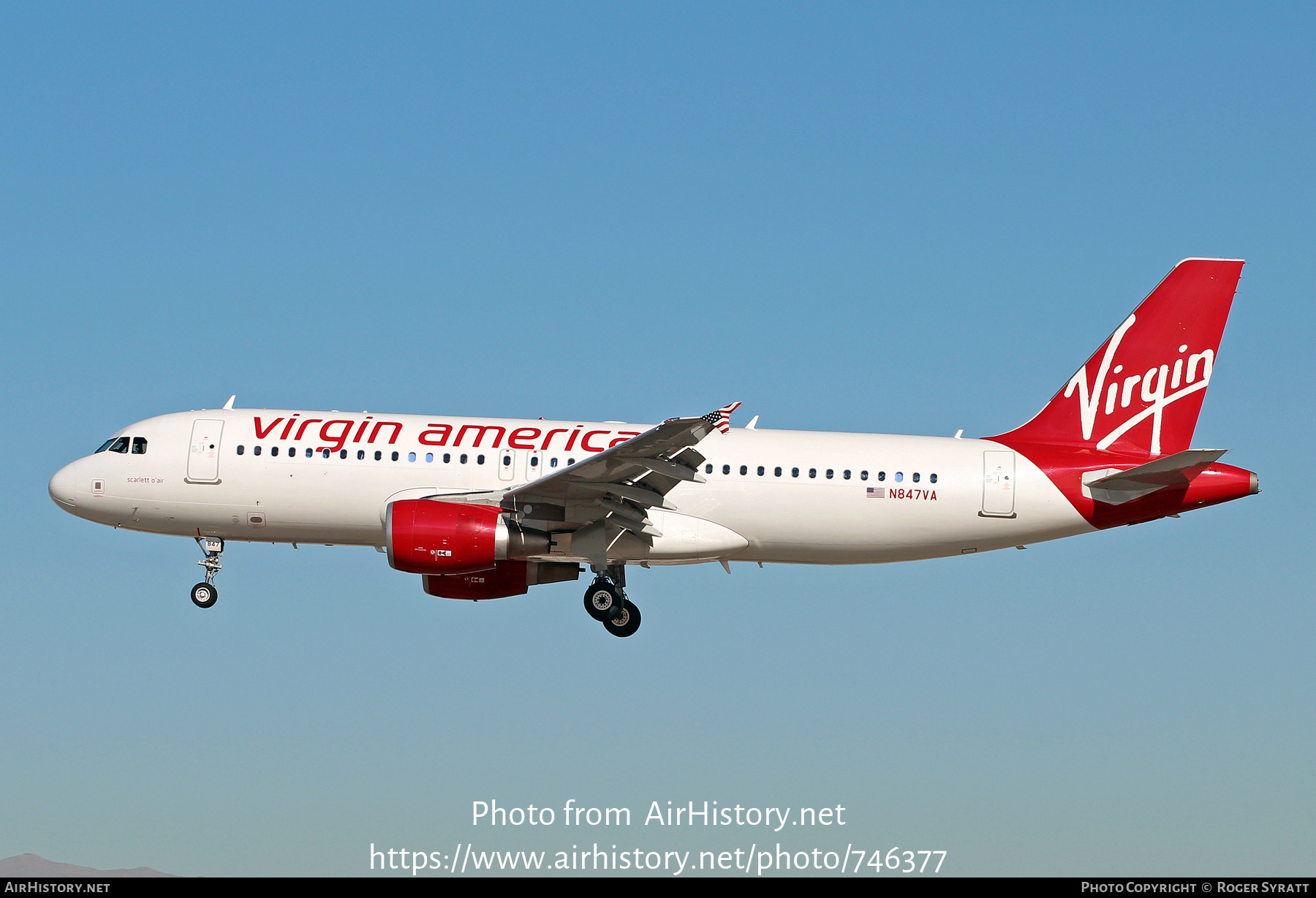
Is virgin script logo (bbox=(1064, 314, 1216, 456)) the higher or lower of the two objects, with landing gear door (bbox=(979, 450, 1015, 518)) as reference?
higher

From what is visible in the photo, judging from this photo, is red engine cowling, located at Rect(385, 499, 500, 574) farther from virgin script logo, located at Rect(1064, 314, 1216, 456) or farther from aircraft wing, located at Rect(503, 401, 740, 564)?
virgin script logo, located at Rect(1064, 314, 1216, 456)

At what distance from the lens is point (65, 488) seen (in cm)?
3183

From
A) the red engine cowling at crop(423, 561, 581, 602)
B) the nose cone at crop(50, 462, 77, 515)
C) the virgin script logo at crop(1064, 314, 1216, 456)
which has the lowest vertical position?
the red engine cowling at crop(423, 561, 581, 602)

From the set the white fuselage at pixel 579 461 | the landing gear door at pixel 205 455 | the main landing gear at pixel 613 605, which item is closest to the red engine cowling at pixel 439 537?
the white fuselage at pixel 579 461

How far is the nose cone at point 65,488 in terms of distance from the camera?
104 feet

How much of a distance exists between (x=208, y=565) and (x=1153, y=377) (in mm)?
22765

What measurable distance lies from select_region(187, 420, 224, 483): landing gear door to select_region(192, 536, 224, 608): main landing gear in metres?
1.61

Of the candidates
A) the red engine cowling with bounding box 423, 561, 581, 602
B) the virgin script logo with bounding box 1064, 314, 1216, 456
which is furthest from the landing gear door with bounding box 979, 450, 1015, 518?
the red engine cowling with bounding box 423, 561, 581, 602

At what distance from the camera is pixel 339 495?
3036 centimetres

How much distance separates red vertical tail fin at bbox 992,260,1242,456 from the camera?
31.8m

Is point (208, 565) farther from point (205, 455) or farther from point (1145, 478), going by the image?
point (1145, 478)

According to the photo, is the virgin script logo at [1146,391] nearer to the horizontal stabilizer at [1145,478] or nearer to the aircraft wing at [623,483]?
the horizontal stabilizer at [1145,478]

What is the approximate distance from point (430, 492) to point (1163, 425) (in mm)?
17118

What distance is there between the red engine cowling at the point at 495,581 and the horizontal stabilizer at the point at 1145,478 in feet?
40.5
